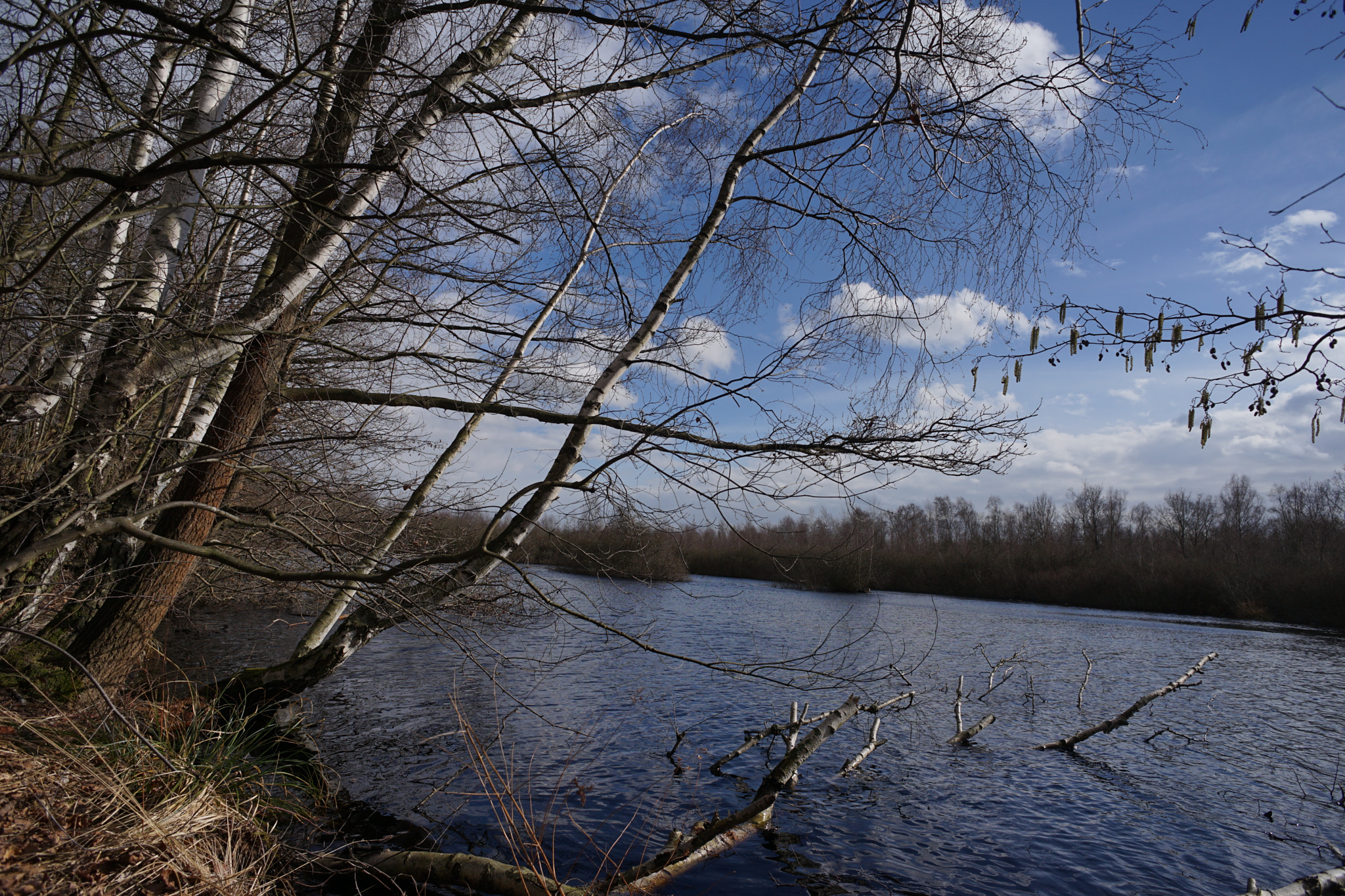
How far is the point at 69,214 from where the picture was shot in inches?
159

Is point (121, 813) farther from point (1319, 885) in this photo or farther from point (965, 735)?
point (965, 735)

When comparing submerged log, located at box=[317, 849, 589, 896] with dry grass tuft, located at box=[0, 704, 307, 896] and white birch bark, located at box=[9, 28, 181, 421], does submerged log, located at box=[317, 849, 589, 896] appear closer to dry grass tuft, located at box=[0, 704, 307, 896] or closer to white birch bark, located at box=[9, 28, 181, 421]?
dry grass tuft, located at box=[0, 704, 307, 896]

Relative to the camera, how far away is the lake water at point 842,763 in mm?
5828


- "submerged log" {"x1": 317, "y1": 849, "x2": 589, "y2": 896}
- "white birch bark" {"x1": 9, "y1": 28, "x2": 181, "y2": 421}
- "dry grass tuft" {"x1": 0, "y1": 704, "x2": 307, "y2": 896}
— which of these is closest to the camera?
"dry grass tuft" {"x1": 0, "y1": 704, "x2": 307, "y2": 896}

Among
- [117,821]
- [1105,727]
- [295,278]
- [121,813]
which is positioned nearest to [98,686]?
[117,821]

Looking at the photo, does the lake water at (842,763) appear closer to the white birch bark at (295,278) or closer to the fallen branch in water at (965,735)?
the fallen branch in water at (965,735)

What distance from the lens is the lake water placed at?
5828 mm

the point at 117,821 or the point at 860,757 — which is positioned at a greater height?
the point at 117,821

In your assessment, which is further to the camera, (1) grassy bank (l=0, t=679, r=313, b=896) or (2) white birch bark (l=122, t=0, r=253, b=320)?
(2) white birch bark (l=122, t=0, r=253, b=320)

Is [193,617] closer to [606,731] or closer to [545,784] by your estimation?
[606,731]

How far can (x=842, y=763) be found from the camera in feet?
28.5

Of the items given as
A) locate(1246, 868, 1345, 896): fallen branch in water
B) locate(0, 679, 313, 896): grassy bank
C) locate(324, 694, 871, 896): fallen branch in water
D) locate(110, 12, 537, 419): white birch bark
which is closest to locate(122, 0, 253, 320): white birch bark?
locate(110, 12, 537, 419): white birch bark

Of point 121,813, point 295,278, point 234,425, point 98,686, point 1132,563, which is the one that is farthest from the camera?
point 1132,563

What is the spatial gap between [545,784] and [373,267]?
17.2 feet
